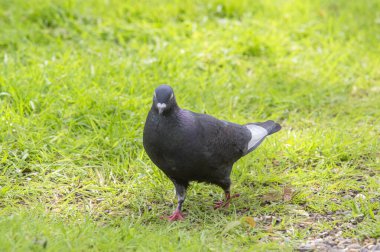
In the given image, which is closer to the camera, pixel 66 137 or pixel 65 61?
pixel 66 137

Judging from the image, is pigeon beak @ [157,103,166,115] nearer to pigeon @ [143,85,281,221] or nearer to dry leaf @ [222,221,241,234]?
pigeon @ [143,85,281,221]

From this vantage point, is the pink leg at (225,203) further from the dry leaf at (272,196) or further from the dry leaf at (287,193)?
the dry leaf at (287,193)

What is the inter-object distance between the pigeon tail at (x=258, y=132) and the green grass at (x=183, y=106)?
335 mm

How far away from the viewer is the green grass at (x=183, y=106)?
4102 millimetres

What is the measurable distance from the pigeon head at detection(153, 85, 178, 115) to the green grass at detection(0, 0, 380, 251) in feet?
2.49

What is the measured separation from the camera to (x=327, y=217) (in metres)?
4.30

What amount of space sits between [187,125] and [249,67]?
114 inches

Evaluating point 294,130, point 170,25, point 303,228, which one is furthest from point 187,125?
point 170,25

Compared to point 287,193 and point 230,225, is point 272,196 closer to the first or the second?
point 287,193

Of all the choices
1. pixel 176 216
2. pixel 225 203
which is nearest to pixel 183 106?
pixel 225 203

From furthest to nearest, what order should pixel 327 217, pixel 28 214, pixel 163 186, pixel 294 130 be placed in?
pixel 294 130 < pixel 163 186 < pixel 327 217 < pixel 28 214

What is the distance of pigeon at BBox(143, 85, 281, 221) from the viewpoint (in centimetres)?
394

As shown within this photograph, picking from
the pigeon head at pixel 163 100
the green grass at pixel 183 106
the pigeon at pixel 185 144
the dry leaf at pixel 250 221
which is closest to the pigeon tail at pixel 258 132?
the pigeon at pixel 185 144

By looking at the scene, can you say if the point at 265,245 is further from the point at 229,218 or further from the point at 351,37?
the point at 351,37
